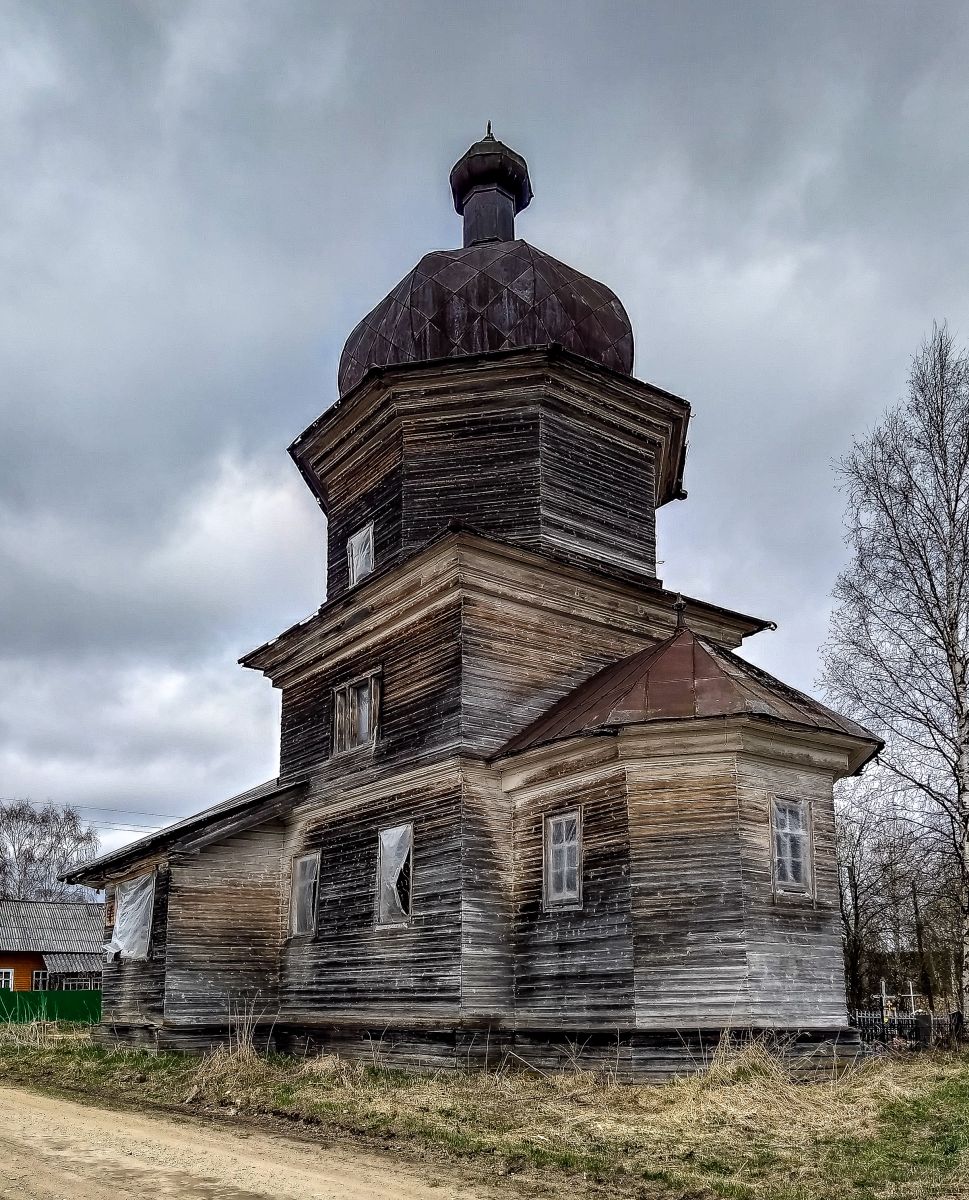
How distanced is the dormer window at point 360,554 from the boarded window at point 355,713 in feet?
5.68

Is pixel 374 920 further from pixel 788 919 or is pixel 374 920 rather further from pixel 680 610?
pixel 680 610

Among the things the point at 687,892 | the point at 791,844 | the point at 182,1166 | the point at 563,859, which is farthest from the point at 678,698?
the point at 182,1166

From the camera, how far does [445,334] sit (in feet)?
58.0

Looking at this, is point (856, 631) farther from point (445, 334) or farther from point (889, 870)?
point (445, 334)

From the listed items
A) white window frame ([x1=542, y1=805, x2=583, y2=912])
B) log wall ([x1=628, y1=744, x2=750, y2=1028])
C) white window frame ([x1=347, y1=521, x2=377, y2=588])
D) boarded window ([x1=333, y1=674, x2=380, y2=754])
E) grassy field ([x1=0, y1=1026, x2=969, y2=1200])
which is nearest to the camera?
A: grassy field ([x1=0, y1=1026, x2=969, y2=1200])

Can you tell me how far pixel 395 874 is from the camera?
1477cm

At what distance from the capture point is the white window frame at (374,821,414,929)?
569 inches

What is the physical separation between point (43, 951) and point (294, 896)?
96.3 ft

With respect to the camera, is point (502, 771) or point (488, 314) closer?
point (502, 771)

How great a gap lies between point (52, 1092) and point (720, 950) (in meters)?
8.06

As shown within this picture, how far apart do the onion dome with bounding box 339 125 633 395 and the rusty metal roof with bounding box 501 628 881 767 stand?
17.9 feet

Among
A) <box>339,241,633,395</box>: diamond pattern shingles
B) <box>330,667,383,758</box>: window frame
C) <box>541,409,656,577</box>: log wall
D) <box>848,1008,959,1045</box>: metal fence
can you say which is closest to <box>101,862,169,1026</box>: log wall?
<box>330,667,383,758</box>: window frame

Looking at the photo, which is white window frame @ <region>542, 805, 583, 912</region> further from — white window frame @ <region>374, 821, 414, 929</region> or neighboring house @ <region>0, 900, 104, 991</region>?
neighboring house @ <region>0, 900, 104, 991</region>

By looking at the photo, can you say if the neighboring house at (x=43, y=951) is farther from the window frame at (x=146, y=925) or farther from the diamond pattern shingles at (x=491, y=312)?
the diamond pattern shingles at (x=491, y=312)
